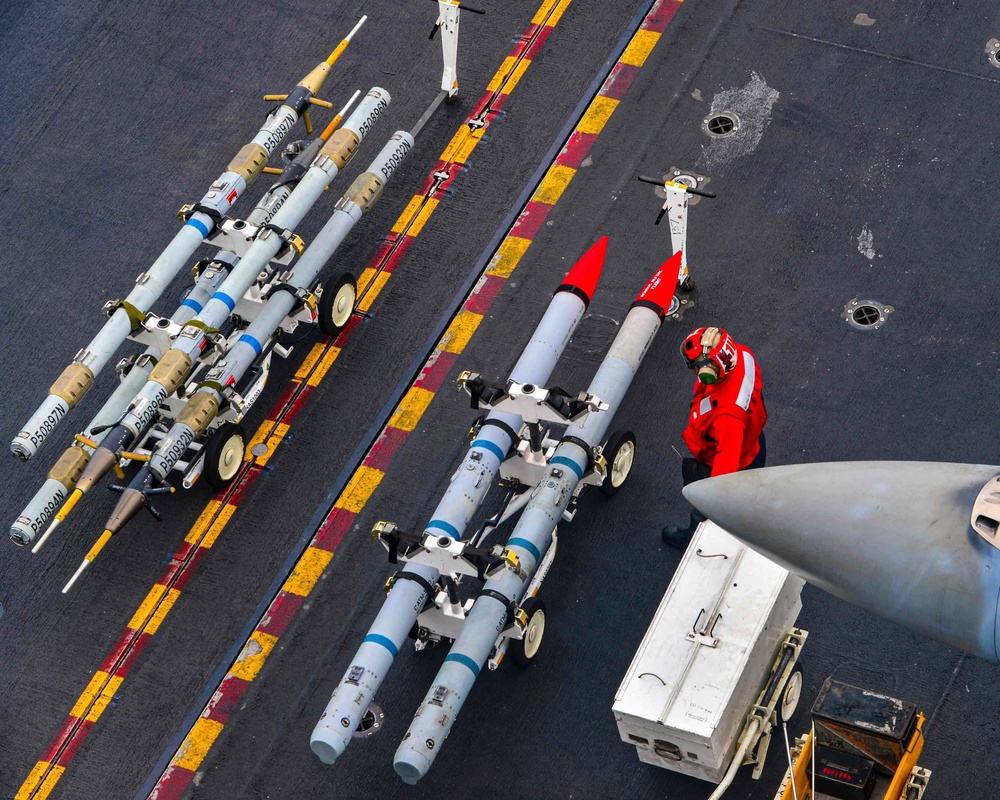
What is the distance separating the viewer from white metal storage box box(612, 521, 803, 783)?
50.6ft

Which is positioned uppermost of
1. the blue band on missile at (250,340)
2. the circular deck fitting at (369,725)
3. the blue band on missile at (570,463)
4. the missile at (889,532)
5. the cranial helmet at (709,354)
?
the cranial helmet at (709,354)

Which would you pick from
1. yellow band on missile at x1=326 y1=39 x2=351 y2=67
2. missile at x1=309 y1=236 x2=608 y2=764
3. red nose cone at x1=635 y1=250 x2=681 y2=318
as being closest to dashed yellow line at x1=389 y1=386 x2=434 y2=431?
missile at x1=309 y1=236 x2=608 y2=764

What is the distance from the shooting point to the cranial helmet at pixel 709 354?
54.0ft

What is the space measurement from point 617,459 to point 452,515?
95.5 inches

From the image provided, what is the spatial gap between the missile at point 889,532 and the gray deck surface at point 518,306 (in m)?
4.21

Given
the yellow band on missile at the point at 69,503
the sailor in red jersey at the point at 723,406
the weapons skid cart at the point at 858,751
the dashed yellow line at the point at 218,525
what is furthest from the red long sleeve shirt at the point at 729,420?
the yellow band on missile at the point at 69,503

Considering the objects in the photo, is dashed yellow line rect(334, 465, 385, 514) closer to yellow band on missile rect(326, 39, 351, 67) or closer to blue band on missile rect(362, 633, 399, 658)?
blue band on missile rect(362, 633, 399, 658)

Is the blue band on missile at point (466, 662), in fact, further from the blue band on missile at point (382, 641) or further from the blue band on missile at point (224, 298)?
the blue band on missile at point (224, 298)

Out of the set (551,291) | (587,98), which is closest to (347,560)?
(551,291)

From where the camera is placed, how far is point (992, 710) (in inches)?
640

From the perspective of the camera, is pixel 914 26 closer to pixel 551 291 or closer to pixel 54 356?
Answer: pixel 551 291

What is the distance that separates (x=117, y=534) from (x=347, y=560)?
2.83 m

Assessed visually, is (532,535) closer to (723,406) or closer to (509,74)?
(723,406)

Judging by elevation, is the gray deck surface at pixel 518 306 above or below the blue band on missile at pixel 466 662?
above
